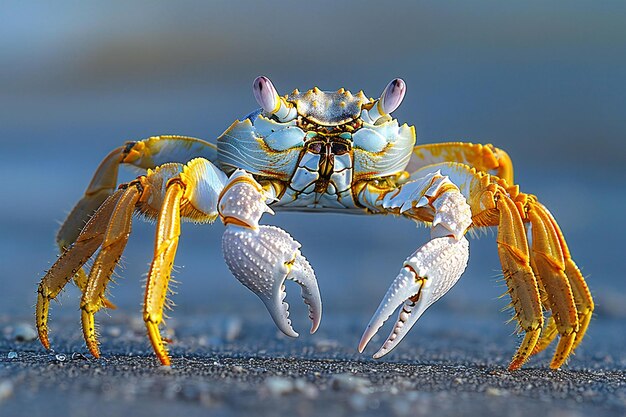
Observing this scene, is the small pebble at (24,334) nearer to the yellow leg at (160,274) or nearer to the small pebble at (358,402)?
the yellow leg at (160,274)

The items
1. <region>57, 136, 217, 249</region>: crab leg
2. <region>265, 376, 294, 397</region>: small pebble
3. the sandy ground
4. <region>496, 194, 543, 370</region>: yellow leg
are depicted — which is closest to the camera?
the sandy ground

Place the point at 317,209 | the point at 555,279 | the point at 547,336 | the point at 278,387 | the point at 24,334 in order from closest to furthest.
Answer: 1. the point at 278,387
2. the point at 555,279
3. the point at 547,336
4. the point at 317,209
5. the point at 24,334

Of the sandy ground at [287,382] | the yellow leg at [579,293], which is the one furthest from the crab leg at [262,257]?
the yellow leg at [579,293]

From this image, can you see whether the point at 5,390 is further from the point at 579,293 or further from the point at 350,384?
the point at 579,293

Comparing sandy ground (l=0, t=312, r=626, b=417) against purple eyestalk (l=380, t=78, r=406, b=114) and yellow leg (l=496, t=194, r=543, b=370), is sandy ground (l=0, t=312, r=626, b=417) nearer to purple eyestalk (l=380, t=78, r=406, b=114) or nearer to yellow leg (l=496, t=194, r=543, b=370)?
yellow leg (l=496, t=194, r=543, b=370)

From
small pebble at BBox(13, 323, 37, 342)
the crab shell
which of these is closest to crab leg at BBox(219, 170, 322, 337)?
the crab shell

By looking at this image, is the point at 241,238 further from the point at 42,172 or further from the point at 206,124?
the point at 206,124

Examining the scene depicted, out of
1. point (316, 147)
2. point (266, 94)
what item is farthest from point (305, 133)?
point (266, 94)
